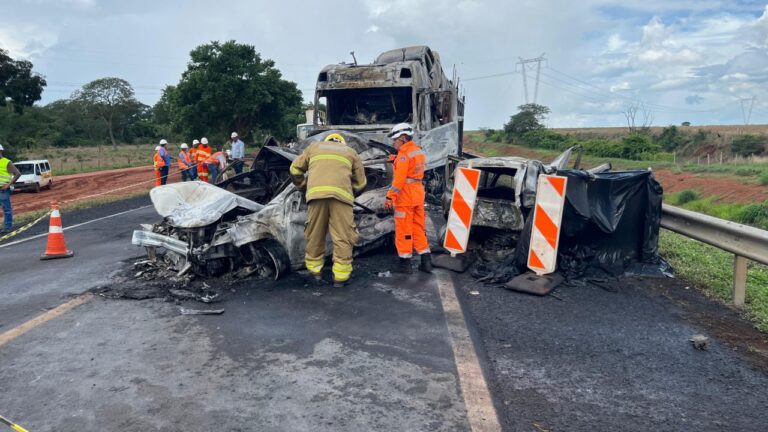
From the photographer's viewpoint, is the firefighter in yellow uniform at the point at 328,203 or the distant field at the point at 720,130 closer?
the firefighter in yellow uniform at the point at 328,203

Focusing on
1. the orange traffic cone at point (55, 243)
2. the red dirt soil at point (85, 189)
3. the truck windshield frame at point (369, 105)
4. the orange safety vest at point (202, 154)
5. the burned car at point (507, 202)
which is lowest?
the red dirt soil at point (85, 189)

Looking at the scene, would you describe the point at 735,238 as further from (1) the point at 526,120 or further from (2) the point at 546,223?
(1) the point at 526,120

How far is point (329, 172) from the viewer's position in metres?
5.50

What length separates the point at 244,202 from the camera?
5.91 metres

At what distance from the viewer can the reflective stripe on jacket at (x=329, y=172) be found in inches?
214

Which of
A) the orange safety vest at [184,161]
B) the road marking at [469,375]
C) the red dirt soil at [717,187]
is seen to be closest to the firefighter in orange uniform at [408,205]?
the road marking at [469,375]

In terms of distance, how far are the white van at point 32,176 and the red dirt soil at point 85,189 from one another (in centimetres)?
28

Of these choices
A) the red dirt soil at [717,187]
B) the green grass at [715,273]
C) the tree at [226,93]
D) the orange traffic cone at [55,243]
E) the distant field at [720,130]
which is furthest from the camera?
the distant field at [720,130]

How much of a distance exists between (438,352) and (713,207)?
14.8 m

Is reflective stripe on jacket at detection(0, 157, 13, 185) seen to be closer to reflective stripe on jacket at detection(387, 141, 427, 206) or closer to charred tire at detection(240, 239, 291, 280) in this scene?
charred tire at detection(240, 239, 291, 280)

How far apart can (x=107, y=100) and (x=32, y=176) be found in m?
37.4

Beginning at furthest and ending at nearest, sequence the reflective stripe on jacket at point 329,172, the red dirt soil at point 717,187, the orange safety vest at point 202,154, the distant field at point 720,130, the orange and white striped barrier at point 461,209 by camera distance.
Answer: the distant field at point 720,130 → the red dirt soil at point 717,187 → the orange safety vest at point 202,154 → the orange and white striped barrier at point 461,209 → the reflective stripe on jacket at point 329,172

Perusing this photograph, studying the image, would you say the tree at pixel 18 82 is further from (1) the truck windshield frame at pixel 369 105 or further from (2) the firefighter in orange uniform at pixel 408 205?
(2) the firefighter in orange uniform at pixel 408 205

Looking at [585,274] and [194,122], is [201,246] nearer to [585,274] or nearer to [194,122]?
[585,274]
